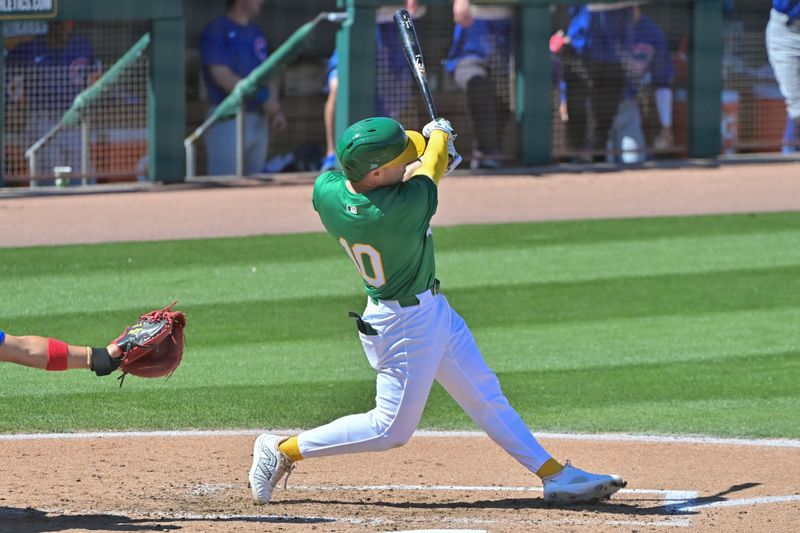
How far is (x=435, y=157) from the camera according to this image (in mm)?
5289

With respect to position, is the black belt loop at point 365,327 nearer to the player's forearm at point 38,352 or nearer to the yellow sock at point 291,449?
the yellow sock at point 291,449

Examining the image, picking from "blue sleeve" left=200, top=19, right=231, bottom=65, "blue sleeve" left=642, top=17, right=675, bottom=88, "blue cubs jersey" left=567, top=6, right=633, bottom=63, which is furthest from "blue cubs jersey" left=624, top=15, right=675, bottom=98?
"blue sleeve" left=200, top=19, right=231, bottom=65

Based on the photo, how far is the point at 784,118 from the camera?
1591 centimetres

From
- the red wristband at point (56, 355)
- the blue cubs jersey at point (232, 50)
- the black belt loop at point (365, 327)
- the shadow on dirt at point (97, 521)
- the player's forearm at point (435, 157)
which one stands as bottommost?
the shadow on dirt at point (97, 521)

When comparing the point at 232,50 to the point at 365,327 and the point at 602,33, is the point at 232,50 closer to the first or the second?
the point at 602,33

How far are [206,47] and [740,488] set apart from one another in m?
9.65

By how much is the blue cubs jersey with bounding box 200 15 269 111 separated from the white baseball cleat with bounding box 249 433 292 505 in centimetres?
929

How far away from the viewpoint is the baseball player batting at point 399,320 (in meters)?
5.02

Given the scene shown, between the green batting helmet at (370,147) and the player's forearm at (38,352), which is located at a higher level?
the green batting helmet at (370,147)

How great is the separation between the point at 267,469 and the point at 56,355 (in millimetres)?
941

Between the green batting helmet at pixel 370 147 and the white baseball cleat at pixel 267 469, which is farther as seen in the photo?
the white baseball cleat at pixel 267 469

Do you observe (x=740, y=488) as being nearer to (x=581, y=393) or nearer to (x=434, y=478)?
(x=434, y=478)

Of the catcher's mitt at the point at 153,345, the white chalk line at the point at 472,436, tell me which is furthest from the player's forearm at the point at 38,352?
the white chalk line at the point at 472,436

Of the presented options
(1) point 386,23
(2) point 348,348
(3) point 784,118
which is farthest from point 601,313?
(3) point 784,118
